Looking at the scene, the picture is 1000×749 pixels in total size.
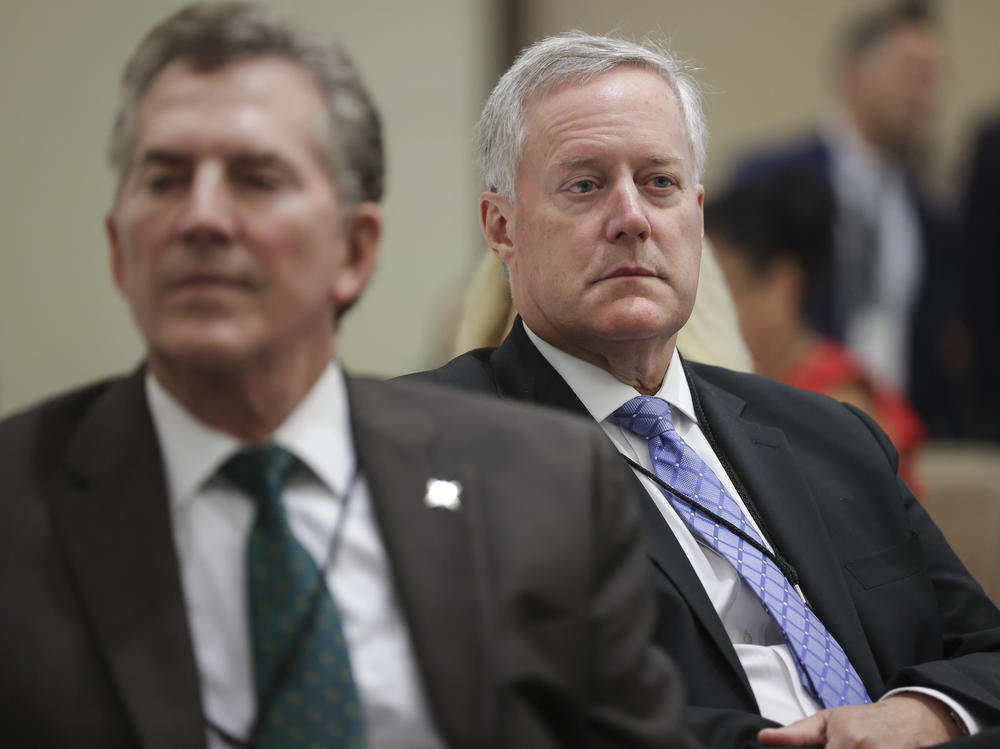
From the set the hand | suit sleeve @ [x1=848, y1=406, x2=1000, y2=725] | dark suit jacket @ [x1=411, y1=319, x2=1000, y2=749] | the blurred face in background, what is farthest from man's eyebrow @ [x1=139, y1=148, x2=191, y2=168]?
the blurred face in background

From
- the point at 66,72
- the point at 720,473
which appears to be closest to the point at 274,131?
the point at 720,473

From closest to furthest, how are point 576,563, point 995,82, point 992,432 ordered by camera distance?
→ point 576,563
point 992,432
point 995,82

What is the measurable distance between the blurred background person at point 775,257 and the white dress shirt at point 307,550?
2329 millimetres

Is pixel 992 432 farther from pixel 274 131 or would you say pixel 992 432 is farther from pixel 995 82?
pixel 274 131

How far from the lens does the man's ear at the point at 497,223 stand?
2037 millimetres

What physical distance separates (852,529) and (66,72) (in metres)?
2.81

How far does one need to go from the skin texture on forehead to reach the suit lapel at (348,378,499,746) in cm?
55

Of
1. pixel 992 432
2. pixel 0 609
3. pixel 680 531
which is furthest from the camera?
pixel 992 432

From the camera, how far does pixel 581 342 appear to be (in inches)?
74.7

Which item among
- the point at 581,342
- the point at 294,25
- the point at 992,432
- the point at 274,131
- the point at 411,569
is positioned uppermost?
the point at 294,25

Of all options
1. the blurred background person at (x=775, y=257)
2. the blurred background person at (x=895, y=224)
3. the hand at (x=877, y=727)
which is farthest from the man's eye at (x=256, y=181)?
the blurred background person at (x=895, y=224)

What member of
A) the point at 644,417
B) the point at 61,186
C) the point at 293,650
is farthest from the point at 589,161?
the point at 61,186

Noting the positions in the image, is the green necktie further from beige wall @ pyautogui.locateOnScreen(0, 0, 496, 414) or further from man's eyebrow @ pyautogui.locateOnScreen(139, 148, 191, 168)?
beige wall @ pyautogui.locateOnScreen(0, 0, 496, 414)

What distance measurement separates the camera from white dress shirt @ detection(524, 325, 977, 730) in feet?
5.70
